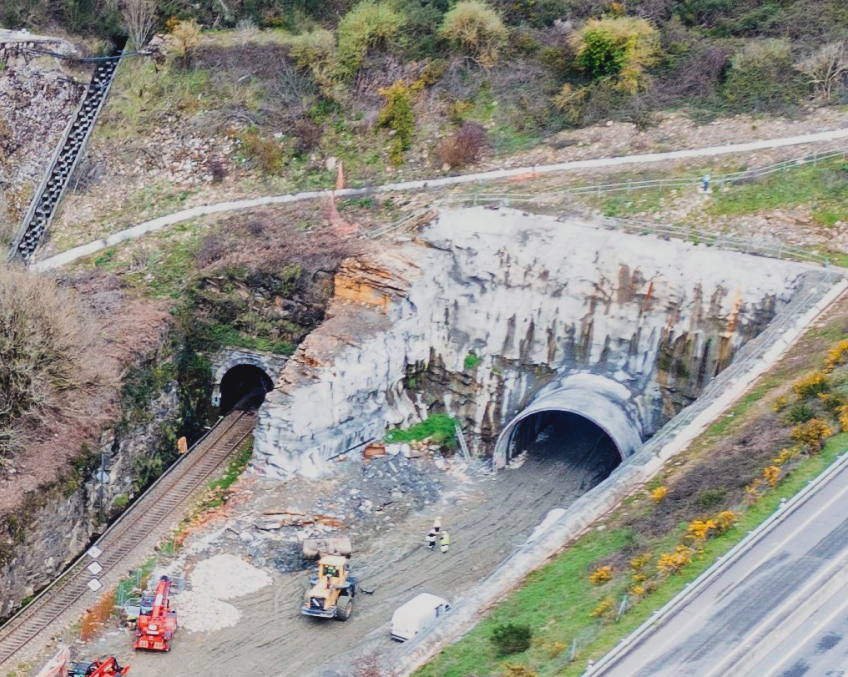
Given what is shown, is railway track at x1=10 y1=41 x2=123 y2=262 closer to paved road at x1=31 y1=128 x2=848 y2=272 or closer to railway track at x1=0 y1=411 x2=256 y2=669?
paved road at x1=31 y1=128 x2=848 y2=272

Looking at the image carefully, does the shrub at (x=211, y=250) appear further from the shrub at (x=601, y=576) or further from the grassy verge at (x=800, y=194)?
the shrub at (x=601, y=576)

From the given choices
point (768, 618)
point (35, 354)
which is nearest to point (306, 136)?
point (35, 354)

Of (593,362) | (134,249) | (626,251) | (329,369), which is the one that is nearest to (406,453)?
(329,369)

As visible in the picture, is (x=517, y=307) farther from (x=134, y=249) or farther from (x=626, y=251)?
(x=134, y=249)

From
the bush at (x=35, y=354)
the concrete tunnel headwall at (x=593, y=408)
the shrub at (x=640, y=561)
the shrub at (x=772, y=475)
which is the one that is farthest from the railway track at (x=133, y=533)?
the shrub at (x=772, y=475)

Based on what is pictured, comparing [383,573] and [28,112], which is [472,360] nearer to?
[383,573]
